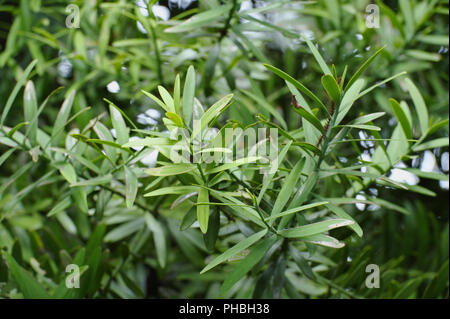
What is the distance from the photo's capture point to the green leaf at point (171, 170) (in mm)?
297

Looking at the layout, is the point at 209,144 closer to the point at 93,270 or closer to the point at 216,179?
the point at 216,179

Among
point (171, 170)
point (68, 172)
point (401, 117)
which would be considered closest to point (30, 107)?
point (68, 172)

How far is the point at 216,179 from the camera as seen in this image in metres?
0.33

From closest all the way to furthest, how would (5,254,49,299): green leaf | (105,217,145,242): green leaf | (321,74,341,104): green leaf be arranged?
(321,74,341,104): green leaf → (5,254,49,299): green leaf → (105,217,145,242): green leaf

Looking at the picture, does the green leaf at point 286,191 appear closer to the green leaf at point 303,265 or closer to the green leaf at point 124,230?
the green leaf at point 303,265

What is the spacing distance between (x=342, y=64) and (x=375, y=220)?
24 cm

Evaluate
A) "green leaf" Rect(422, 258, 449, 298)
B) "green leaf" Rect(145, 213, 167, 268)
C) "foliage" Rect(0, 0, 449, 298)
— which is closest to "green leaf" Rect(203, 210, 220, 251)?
"foliage" Rect(0, 0, 449, 298)

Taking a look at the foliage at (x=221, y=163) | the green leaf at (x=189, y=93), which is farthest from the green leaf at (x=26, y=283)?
the green leaf at (x=189, y=93)

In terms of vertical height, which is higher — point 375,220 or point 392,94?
point 392,94

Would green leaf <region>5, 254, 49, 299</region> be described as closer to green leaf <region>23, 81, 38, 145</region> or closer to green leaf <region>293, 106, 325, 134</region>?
green leaf <region>23, 81, 38, 145</region>

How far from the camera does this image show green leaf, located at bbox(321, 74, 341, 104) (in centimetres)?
29

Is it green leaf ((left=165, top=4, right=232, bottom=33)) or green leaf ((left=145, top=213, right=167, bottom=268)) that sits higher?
green leaf ((left=165, top=4, right=232, bottom=33))

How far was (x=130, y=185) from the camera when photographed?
0.35 meters

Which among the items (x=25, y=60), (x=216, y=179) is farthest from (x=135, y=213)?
(x=25, y=60)
